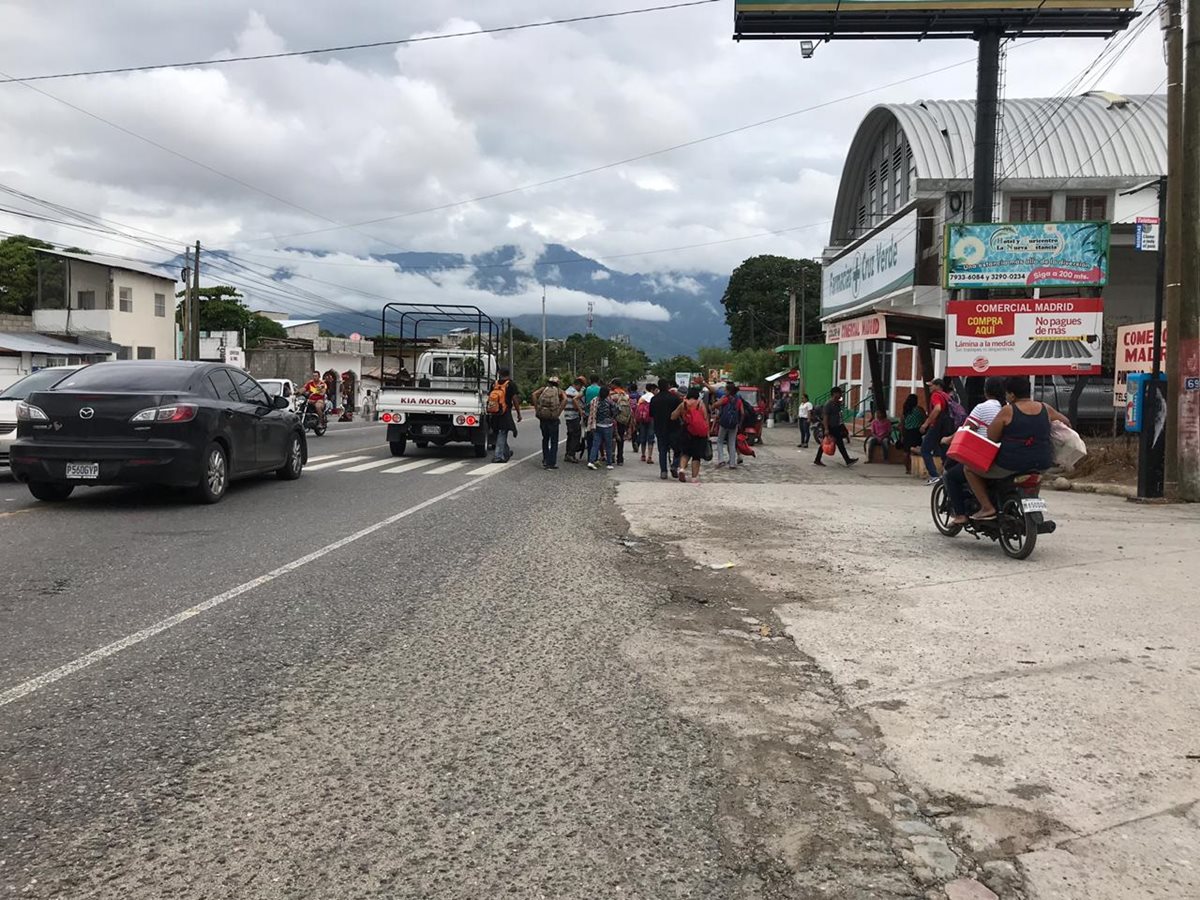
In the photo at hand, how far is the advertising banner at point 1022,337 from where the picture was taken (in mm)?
16641

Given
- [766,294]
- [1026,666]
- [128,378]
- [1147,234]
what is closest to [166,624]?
[1026,666]

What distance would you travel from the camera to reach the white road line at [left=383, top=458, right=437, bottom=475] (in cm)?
1542

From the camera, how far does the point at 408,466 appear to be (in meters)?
16.5

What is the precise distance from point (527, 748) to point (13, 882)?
1802mm

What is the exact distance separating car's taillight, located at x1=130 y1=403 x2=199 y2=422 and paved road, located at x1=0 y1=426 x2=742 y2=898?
2.17 meters

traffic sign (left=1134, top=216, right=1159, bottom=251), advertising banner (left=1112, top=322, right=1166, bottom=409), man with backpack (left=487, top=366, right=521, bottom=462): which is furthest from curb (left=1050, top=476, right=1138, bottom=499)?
man with backpack (left=487, top=366, right=521, bottom=462)

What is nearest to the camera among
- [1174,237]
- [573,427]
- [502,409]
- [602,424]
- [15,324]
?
[1174,237]

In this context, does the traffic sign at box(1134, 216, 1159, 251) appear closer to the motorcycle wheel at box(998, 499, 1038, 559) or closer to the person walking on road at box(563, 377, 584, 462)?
the motorcycle wheel at box(998, 499, 1038, 559)

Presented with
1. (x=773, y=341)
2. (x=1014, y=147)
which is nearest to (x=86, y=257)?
(x=1014, y=147)

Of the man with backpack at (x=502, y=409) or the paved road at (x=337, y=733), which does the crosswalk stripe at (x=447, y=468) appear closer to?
the man with backpack at (x=502, y=409)

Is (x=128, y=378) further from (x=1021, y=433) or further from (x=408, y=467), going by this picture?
(x=1021, y=433)

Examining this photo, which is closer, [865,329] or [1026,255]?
[865,329]

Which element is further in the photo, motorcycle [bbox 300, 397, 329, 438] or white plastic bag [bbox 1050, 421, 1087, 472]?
motorcycle [bbox 300, 397, 329, 438]

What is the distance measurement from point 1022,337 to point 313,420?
58.2ft
